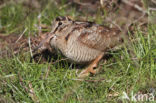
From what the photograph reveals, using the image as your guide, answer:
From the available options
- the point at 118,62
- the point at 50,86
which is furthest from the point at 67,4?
the point at 50,86

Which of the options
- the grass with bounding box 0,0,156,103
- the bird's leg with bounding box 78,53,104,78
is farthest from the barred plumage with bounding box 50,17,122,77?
the grass with bounding box 0,0,156,103

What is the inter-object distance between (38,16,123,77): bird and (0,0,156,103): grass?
18 cm

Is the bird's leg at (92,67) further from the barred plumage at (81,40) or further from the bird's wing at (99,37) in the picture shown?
the bird's wing at (99,37)

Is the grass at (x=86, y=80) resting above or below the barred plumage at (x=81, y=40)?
below

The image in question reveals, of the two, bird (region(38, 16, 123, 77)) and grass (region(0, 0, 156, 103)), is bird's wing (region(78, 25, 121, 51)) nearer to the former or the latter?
bird (region(38, 16, 123, 77))

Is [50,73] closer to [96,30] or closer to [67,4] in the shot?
[96,30]

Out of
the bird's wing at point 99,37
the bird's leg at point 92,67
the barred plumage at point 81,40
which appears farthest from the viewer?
the bird's leg at point 92,67

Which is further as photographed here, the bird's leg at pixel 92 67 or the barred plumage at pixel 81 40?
the bird's leg at pixel 92 67

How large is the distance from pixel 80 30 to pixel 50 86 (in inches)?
38.3

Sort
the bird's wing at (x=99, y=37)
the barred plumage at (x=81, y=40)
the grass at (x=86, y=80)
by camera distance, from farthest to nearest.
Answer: the bird's wing at (x=99, y=37) < the barred plumage at (x=81, y=40) < the grass at (x=86, y=80)

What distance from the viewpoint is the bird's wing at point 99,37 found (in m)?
4.18

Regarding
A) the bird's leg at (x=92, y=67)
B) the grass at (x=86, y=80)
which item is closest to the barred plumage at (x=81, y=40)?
the bird's leg at (x=92, y=67)

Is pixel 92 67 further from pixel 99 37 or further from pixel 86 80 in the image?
pixel 86 80

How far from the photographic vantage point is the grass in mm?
3475
